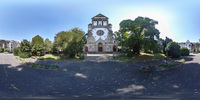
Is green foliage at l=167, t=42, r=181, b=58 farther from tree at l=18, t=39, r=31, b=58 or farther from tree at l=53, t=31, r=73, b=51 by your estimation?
tree at l=18, t=39, r=31, b=58

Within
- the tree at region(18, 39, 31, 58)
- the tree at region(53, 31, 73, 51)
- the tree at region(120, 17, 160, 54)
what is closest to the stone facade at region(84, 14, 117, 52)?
the tree at region(53, 31, 73, 51)

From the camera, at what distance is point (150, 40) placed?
19359 mm

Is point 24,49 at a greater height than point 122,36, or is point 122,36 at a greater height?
point 122,36

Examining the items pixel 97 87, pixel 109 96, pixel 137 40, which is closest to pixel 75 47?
pixel 137 40

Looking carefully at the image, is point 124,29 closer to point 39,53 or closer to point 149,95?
point 149,95

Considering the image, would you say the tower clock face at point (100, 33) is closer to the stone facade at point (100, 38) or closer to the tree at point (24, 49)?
the stone facade at point (100, 38)

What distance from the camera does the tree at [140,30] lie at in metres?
19.3

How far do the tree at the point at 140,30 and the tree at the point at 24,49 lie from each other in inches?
879

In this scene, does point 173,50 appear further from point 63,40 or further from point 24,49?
point 24,49

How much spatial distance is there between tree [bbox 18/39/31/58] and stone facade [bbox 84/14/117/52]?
56.5 ft

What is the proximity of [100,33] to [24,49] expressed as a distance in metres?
23.7

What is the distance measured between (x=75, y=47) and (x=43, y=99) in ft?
52.9

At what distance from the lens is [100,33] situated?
36.8 metres

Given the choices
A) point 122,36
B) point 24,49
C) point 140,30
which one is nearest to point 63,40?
point 24,49
